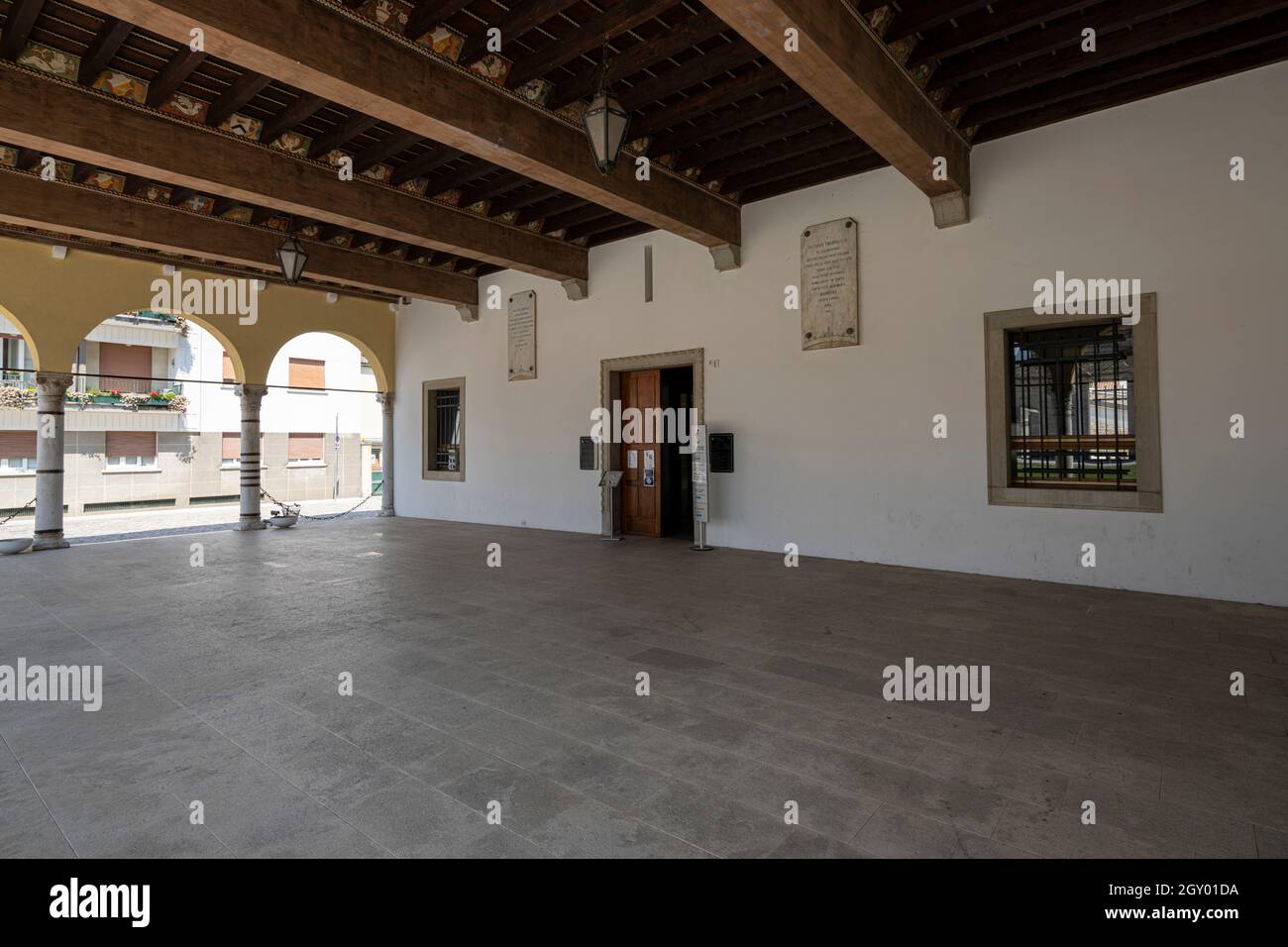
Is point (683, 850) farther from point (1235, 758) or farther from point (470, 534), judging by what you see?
point (470, 534)

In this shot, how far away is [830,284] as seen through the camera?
7.29 m

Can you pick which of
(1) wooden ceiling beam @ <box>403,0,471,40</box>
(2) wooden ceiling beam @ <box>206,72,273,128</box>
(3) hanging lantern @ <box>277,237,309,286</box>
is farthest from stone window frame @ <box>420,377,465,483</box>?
(1) wooden ceiling beam @ <box>403,0,471,40</box>

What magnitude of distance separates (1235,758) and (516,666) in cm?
320

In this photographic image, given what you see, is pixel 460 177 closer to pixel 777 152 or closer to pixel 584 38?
pixel 584 38

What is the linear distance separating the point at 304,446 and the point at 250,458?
11.3 metres

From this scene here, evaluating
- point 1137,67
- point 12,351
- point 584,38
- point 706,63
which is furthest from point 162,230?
point 12,351

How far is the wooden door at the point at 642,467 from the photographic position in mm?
9258

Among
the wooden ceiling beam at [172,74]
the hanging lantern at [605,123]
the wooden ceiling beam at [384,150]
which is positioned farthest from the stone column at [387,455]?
the hanging lantern at [605,123]

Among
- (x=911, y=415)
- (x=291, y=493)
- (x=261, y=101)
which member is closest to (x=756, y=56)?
(x=911, y=415)

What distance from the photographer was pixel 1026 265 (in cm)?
611

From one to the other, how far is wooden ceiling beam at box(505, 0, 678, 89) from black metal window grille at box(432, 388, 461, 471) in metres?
6.90

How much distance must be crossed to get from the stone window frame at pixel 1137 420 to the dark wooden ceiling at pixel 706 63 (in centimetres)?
177

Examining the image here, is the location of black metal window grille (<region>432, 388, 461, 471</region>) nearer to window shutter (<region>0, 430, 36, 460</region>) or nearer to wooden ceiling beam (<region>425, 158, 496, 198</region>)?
wooden ceiling beam (<region>425, 158, 496, 198</region>)
